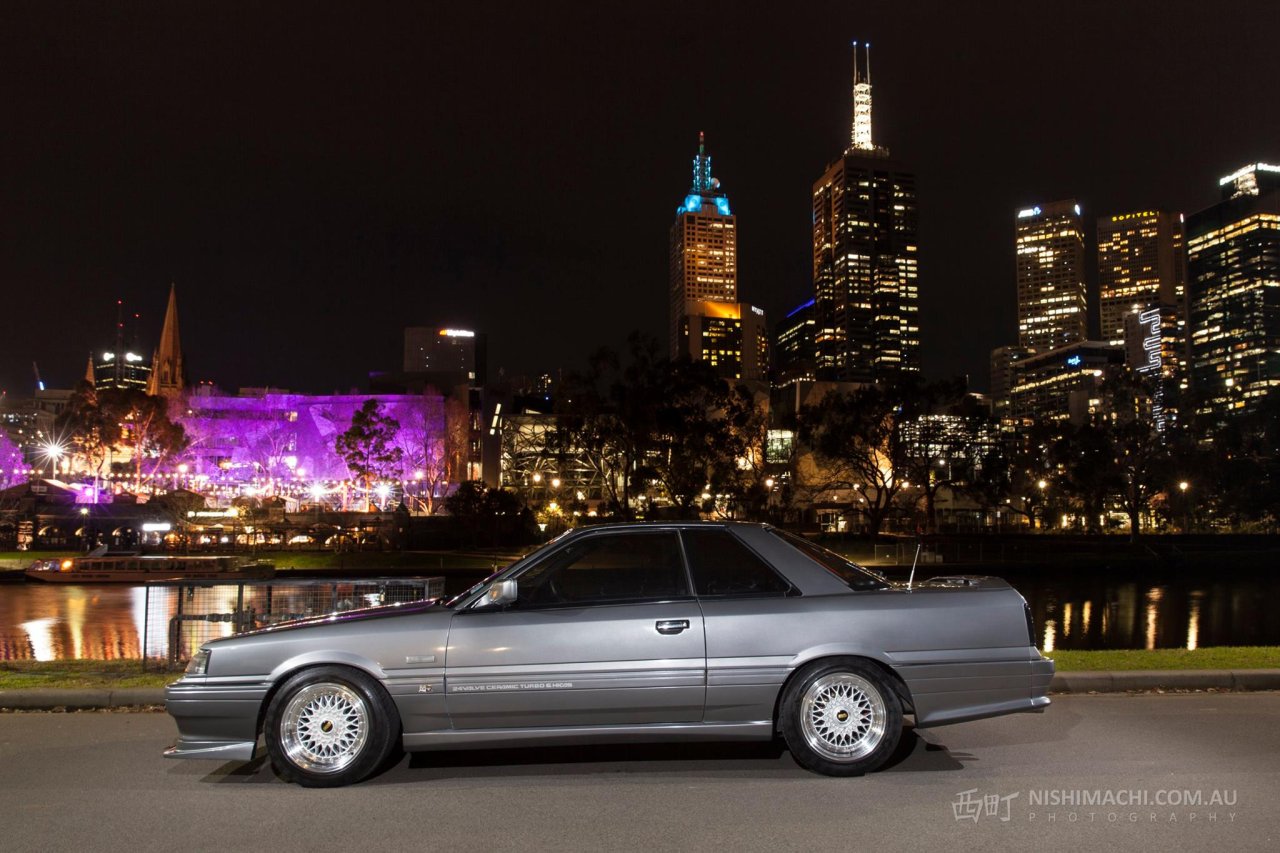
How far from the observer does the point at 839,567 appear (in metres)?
6.59

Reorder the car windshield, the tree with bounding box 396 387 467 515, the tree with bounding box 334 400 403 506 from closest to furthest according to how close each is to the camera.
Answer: the car windshield → the tree with bounding box 334 400 403 506 → the tree with bounding box 396 387 467 515

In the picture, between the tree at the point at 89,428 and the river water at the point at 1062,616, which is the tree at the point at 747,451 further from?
the tree at the point at 89,428

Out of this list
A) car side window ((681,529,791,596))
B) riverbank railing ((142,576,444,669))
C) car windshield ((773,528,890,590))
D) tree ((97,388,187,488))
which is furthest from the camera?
tree ((97,388,187,488))

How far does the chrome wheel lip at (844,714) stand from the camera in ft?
19.9

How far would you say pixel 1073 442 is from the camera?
216ft

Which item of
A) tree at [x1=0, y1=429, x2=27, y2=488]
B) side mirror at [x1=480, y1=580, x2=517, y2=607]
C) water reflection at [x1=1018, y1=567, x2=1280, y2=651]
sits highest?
tree at [x1=0, y1=429, x2=27, y2=488]

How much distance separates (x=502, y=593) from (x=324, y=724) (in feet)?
4.67

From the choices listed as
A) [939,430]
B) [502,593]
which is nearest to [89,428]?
[939,430]

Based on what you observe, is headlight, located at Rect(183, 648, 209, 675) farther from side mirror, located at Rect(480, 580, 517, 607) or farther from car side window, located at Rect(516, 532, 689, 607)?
car side window, located at Rect(516, 532, 689, 607)

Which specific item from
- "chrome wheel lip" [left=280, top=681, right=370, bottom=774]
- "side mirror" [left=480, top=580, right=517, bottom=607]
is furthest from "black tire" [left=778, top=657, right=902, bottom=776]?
"chrome wheel lip" [left=280, top=681, right=370, bottom=774]

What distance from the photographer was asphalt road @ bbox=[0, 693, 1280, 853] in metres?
4.93

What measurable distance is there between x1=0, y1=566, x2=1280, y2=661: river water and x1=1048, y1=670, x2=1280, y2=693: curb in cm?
1018

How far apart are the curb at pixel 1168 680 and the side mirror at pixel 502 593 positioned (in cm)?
573

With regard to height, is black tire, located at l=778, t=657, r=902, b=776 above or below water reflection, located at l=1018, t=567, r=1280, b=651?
above
